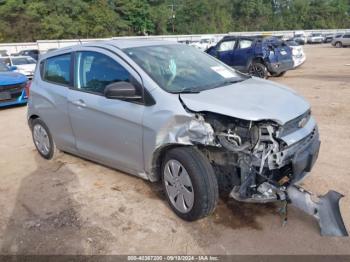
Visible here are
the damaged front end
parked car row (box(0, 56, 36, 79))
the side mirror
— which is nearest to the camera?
the damaged front end

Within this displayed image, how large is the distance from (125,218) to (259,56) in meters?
10.5

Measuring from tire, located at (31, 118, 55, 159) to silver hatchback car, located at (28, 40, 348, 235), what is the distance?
63cm

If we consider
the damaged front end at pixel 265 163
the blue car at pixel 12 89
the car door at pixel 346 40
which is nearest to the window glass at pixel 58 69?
the damaged front end at pixel 265 163

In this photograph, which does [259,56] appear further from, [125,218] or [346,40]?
[346,40]

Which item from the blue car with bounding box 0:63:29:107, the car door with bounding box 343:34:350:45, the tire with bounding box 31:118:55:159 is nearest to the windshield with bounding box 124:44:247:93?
the tire with bounding box 31:118:55:159

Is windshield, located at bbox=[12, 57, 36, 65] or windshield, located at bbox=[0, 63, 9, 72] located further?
windshield, located at bbox=[12, 57, 36, 65]

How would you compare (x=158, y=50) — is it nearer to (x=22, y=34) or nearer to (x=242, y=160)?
(x=242, y=160)

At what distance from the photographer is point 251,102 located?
348 centimetres

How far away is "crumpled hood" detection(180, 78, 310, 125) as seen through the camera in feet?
10.7

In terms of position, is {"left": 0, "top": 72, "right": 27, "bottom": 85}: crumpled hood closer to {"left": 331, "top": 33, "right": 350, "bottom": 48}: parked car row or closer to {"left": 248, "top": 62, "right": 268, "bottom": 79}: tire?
{"left": 248, "top": 62, "right": 268, "bottom": 79}: tire

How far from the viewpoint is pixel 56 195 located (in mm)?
4527

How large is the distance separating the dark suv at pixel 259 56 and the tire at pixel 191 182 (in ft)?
33.1

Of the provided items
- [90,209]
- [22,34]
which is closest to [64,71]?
[90,209]

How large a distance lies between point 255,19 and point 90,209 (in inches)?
3998
